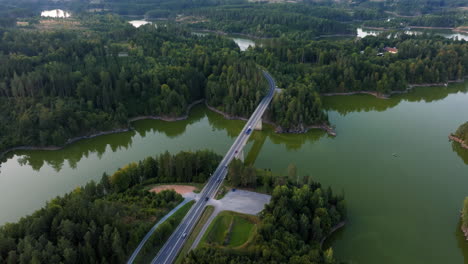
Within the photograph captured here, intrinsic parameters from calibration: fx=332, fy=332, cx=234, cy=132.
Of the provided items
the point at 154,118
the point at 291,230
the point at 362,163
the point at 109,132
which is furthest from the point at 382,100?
the point at 109,132

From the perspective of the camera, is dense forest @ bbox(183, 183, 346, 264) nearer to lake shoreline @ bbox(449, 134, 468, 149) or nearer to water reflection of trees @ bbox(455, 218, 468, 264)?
water reflection of trees @ bbox(455, 218, 468, 264)

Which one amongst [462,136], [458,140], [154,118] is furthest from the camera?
[154,118]

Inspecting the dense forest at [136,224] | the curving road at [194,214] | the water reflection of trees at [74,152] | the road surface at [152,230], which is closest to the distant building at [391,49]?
the curving road at [194,214]

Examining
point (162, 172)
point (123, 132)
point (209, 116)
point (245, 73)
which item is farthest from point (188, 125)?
point (162, 172)

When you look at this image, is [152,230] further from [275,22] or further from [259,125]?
[275,22]

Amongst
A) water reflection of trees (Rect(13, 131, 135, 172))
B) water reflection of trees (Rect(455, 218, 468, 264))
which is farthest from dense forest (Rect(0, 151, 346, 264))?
water reflection of trees (Rect(13, 131, 135, 172))

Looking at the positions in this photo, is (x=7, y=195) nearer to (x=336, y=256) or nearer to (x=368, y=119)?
(x=336, y=256)
